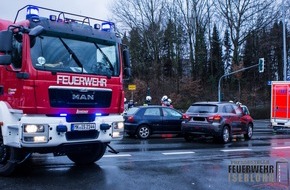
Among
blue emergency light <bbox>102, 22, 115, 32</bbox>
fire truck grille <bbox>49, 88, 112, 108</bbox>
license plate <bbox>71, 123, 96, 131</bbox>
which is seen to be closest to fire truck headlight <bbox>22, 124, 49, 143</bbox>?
fire truck grille <bbox>49, 88, 112, 108</bbox>

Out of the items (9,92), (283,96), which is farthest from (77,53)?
(283,96)

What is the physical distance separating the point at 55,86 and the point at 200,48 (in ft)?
175

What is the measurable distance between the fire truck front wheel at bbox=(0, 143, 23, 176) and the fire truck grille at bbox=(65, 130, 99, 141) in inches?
40.2

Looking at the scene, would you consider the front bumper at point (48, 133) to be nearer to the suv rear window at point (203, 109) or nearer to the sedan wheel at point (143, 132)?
the suv rear window at point (203, 109)

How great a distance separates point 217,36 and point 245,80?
7.73 metres

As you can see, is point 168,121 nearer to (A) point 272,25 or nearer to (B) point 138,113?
(B) point 138,113

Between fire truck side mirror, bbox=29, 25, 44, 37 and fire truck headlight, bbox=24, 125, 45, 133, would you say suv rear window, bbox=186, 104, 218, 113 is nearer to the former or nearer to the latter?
fire truck headlight, bbox=24, 125, 45, 133

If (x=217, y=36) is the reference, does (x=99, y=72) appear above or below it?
below

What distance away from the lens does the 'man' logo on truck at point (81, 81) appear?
7.90 metres

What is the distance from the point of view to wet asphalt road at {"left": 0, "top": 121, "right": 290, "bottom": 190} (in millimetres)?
7592

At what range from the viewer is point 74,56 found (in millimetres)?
8242

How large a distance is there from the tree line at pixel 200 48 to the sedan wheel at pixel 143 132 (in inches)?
1288

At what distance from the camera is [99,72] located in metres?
8.66

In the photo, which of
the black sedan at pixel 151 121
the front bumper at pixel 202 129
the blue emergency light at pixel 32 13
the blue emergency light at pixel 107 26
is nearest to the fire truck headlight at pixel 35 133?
the blue emergency light at pixel 32 13
